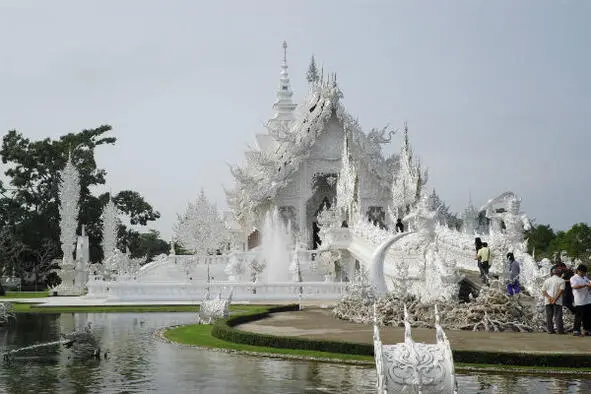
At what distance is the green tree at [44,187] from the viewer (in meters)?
48.3

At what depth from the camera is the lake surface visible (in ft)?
27.9

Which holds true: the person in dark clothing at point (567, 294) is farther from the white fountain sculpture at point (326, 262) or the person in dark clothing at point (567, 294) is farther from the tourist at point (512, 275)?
the white fountain sculpture at point (326, 262)

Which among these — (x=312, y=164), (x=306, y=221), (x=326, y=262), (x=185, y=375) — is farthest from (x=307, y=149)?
(x=185, y=375)

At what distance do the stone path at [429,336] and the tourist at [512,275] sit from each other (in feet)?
9.07

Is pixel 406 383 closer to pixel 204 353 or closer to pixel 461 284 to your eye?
pixel 204 353

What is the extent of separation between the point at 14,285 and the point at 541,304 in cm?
3839

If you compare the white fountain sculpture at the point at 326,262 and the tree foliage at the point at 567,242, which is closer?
the white fountain sculpture at the point at 326,262

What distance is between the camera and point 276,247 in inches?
1489

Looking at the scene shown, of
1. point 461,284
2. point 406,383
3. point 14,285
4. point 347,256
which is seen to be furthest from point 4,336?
point 14,285

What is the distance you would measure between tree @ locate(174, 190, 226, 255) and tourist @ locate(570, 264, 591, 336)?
21286 mm

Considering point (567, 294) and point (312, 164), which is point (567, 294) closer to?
point (567, 294)

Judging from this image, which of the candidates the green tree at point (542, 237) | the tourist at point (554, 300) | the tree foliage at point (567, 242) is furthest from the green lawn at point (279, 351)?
the green tree at point (542, 237)

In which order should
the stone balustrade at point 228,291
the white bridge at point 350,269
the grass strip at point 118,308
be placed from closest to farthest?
the white bridge at point 350,269 < the grass strip at point 118,308 < the stone balustrade at point 228,291

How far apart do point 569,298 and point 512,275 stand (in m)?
3.31
